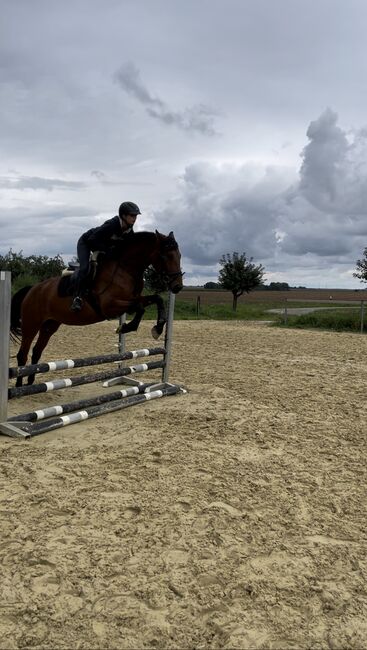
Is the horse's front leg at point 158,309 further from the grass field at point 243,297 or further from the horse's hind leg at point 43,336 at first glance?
the grass field at point 243,297

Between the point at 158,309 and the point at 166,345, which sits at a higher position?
the point at 158,309

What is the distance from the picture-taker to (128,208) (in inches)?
191

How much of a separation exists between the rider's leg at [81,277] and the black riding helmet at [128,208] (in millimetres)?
552

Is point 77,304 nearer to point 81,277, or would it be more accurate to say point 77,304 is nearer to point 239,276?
point 81,277

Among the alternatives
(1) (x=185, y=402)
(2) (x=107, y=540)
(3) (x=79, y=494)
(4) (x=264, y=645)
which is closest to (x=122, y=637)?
(4) (x=264, y=645)

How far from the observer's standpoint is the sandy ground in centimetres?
193

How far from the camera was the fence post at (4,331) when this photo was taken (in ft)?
13.6

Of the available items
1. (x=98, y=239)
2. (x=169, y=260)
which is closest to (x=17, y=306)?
(x=98, y=239)

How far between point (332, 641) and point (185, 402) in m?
3.77

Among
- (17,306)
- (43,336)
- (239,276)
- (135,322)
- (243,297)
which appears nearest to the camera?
(135,322)

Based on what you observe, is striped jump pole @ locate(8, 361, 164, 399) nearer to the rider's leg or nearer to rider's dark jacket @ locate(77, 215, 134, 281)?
the rider's leg

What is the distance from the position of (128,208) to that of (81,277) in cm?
84

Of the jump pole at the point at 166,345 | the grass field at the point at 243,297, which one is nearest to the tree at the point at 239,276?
the grass field at the point at 243,297

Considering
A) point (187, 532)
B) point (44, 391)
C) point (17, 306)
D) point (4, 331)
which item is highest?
point (17, 306)
